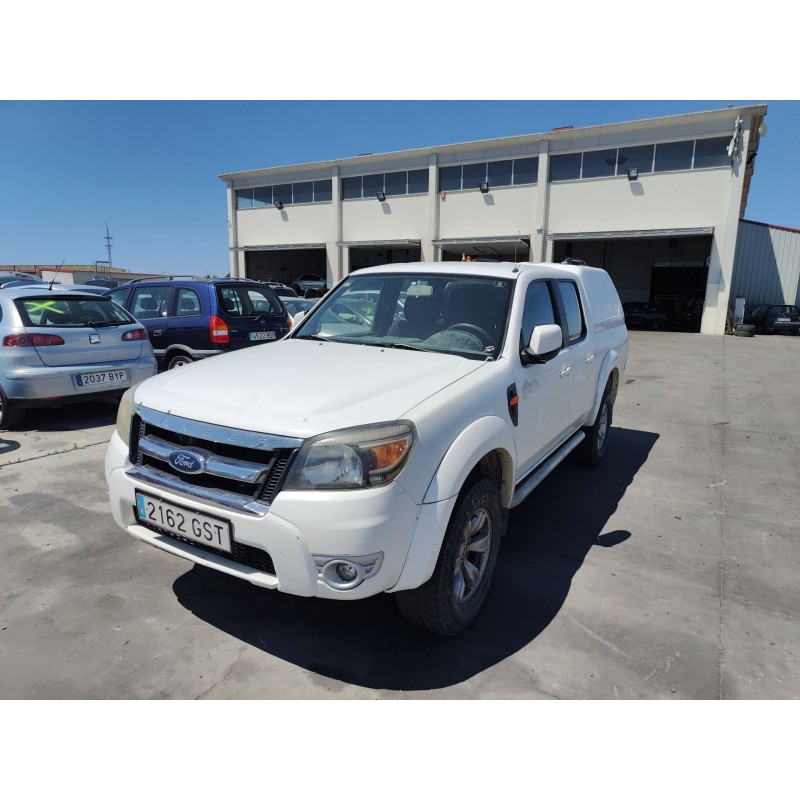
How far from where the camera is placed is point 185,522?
242cm

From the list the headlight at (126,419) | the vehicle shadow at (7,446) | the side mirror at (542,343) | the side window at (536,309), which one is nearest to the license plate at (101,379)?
the vehicle shadow at (7,446)

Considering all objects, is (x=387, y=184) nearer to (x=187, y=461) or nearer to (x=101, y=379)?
(x=101, y=379)

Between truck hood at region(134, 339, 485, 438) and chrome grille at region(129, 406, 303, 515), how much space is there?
0.15 ft

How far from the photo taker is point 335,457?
2.18 meters

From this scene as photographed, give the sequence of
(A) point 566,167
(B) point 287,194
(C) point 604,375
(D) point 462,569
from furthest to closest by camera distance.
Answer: (B) point 287,194 → (A) point 566,167 → (C) point 604,375 → (D) point 462,569

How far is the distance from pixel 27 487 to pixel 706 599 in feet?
16.3

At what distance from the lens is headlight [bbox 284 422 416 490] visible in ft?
7.11

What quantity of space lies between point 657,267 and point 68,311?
28.6 metres

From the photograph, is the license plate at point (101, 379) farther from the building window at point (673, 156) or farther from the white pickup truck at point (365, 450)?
the building window at point (673, 156)

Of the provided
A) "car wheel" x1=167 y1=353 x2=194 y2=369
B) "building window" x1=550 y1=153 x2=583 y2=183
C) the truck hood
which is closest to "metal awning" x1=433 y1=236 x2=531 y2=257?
"building window" x1=550 y1=153 x2=583 y2=183

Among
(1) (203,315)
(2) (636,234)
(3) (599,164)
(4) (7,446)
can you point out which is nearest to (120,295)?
(1) (203,315)

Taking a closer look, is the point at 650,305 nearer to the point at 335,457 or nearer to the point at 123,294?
the point at 123,294

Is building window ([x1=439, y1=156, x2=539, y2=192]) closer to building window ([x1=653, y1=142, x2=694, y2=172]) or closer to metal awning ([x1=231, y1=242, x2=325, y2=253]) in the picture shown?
building window ([x1=653, y1=142, x2=694, y2=172])

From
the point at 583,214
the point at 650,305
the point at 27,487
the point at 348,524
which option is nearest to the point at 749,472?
the point at 348,524
